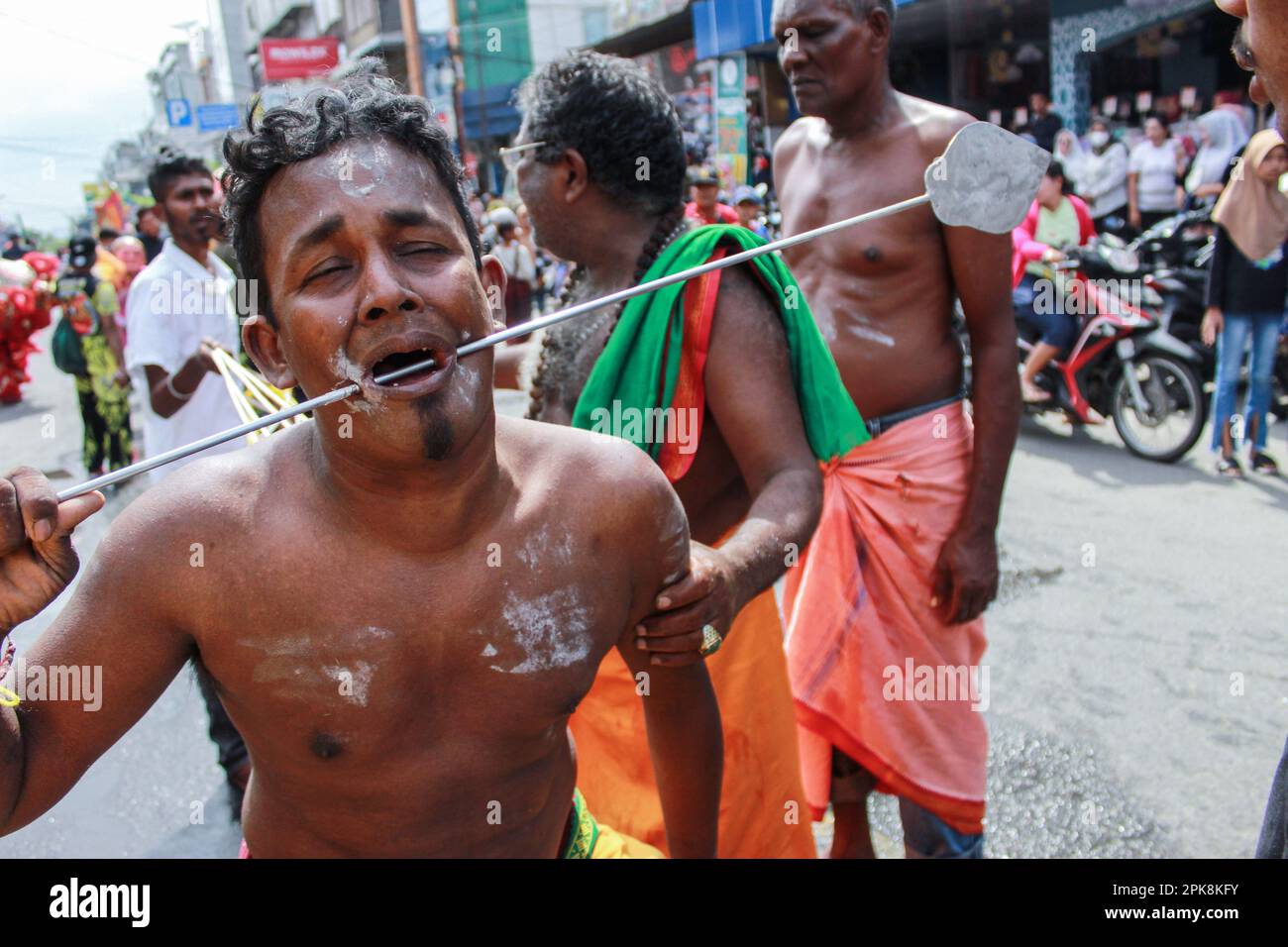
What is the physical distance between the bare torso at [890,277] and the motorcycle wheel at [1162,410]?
428 cm

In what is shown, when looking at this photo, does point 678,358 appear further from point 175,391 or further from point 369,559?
point 175,391

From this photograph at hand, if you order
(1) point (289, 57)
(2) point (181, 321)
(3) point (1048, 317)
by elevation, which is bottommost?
(3) point (1048, 317)

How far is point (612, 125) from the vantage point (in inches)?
90.7

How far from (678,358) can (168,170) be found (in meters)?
3.04

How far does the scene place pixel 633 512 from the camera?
64.4 inches

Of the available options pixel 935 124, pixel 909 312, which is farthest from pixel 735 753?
pixel 935 124

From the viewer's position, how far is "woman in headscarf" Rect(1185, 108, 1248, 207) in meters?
10.1

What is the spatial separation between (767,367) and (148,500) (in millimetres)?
1169

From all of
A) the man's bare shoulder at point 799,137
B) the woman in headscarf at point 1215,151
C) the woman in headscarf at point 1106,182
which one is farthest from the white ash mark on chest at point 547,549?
the woman in headscarf at point 1106,182

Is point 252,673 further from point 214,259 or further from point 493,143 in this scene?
point 493,143

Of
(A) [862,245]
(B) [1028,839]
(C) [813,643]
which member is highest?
(A) [862,245]

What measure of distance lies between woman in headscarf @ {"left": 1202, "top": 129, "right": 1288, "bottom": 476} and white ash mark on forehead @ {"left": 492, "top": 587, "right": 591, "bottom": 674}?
564 cm

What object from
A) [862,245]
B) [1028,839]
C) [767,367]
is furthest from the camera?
[1028,839]
